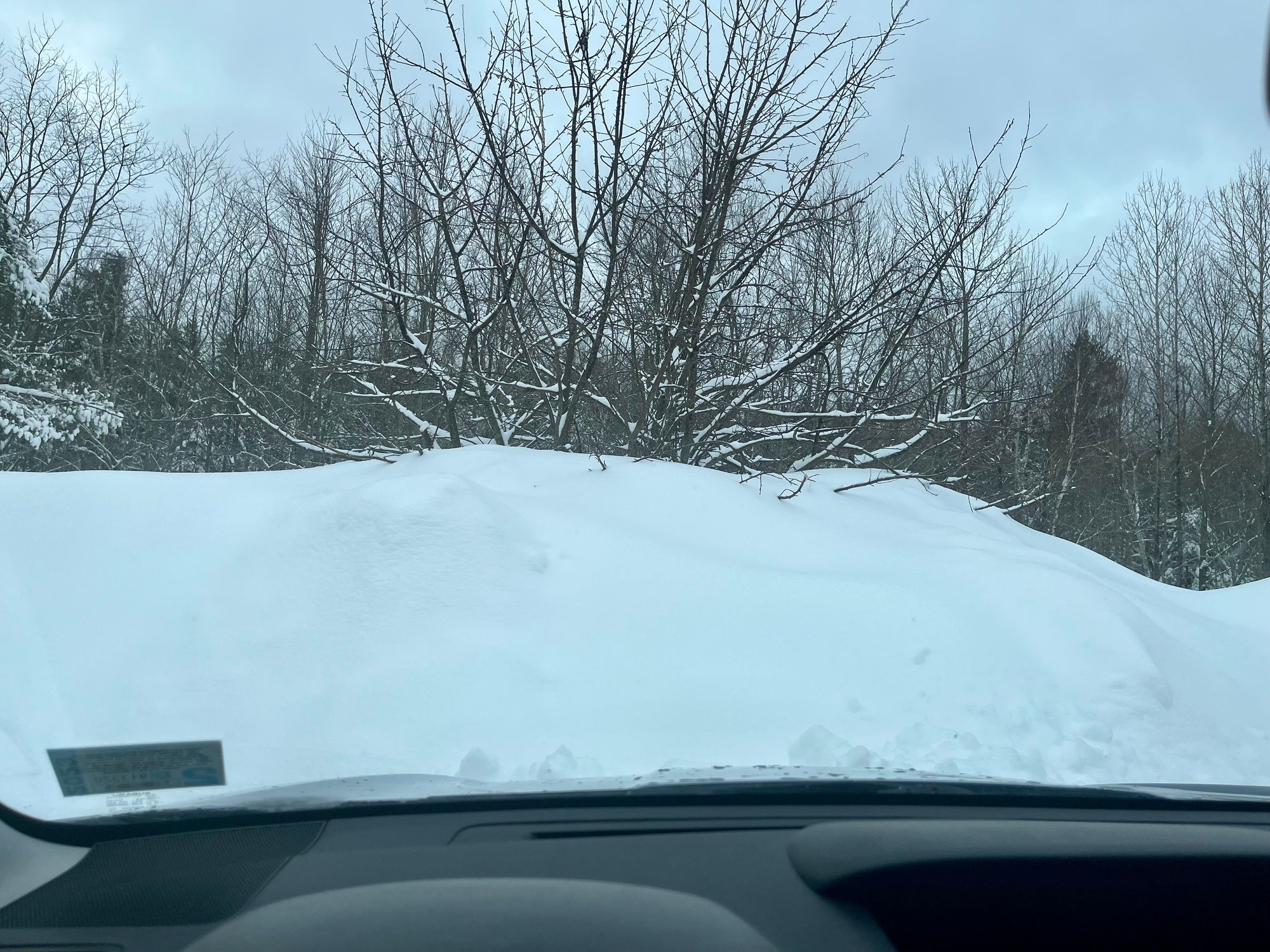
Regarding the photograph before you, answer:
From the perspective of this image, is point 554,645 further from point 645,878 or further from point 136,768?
point 645,878

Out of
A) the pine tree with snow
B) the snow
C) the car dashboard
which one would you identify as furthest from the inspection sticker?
the pine tree with snow

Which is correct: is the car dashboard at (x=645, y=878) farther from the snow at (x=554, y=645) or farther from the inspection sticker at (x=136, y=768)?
the snow at (x=554, y=645)

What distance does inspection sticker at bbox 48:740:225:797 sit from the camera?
2510 millimetres

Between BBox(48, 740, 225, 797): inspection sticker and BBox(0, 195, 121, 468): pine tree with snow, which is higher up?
BBox(0, 195, 121, 468): pine tree with snow

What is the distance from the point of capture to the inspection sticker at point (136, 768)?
98.8 inches

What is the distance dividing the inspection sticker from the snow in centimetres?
17

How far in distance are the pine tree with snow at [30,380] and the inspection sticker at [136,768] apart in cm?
1717

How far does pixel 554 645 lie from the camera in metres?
4.41

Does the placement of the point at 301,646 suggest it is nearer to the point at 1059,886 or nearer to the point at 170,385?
the point at 1059,886

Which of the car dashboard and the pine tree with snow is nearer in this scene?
the car dashboard

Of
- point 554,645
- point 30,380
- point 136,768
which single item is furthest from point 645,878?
point 30,380

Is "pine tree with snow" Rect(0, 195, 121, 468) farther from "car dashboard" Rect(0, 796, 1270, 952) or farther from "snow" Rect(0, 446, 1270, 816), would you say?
"car dashboard" Rect(0, 796, 1270, 952)

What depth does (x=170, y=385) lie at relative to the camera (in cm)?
1708

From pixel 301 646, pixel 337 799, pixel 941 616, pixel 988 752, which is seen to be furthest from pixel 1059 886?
pixel 301 646
